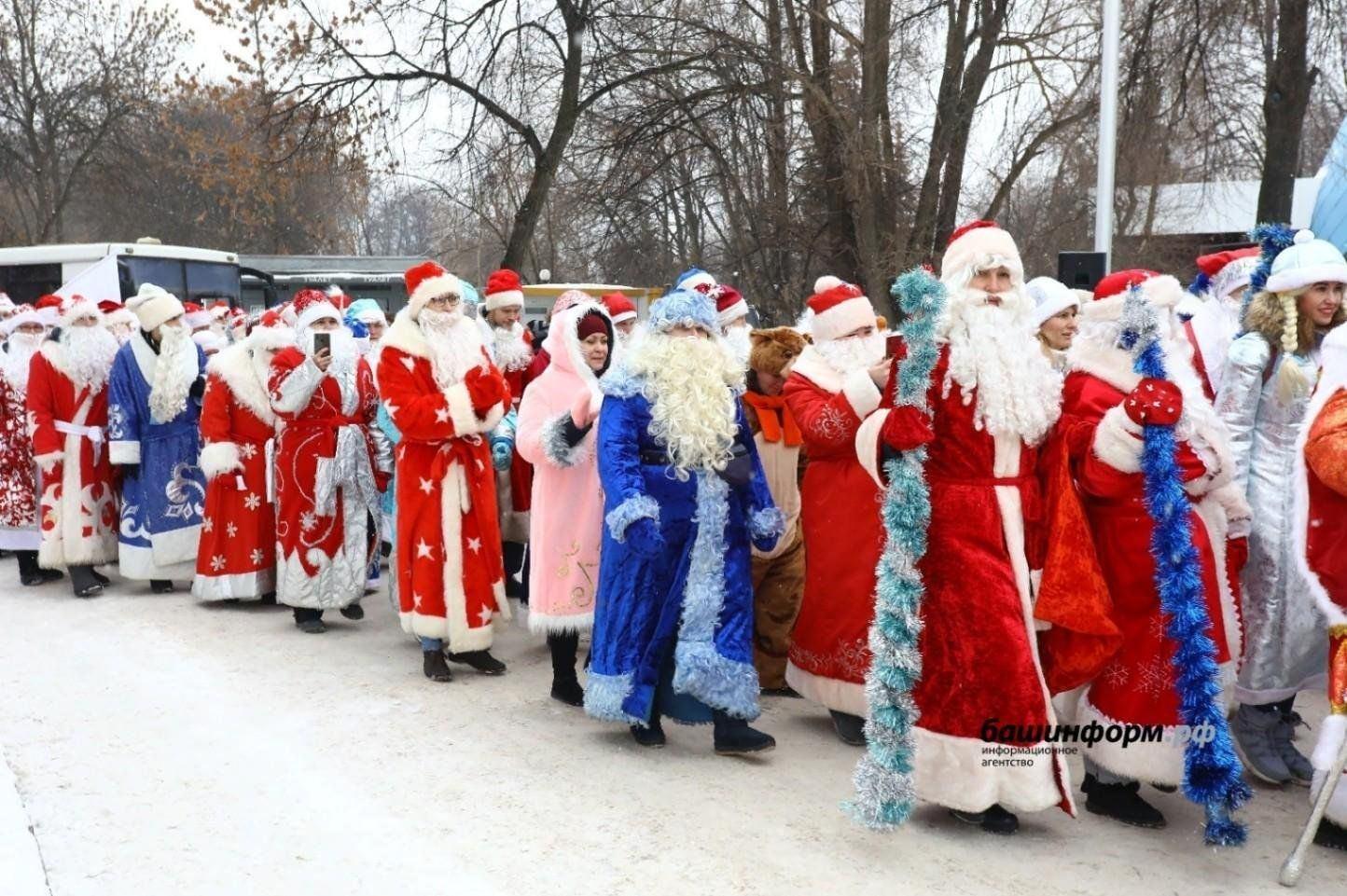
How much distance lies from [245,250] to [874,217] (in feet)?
93.3

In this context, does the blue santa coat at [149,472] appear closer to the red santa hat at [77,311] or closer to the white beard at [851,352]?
the red santa hat at [77,311]

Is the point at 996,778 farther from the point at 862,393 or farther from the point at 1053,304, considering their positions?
the point at 1053,304

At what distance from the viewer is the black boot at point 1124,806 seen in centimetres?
450

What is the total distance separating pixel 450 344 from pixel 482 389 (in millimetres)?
323

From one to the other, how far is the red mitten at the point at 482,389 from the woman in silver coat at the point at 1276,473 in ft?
11.5

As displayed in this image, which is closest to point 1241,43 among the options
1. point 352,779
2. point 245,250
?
point 352,779

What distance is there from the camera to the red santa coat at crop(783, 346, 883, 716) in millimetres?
5293

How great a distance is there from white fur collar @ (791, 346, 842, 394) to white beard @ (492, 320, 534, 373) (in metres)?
2.90

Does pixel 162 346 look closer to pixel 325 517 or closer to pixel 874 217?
pixel 325 517

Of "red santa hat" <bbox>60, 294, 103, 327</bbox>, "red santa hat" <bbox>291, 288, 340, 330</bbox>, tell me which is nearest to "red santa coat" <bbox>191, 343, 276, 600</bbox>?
"red santa hat" <bbox>291, 288, 340, 330</bbox>

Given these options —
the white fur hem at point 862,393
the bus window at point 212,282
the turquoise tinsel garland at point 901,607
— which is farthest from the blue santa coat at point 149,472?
the bus window at point 212,282

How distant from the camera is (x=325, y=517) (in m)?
7.80

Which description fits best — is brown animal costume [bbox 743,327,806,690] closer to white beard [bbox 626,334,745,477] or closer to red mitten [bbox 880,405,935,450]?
white beard [bbox 626,334,745,477]

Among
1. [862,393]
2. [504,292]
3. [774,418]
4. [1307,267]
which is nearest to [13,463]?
[504,292]
